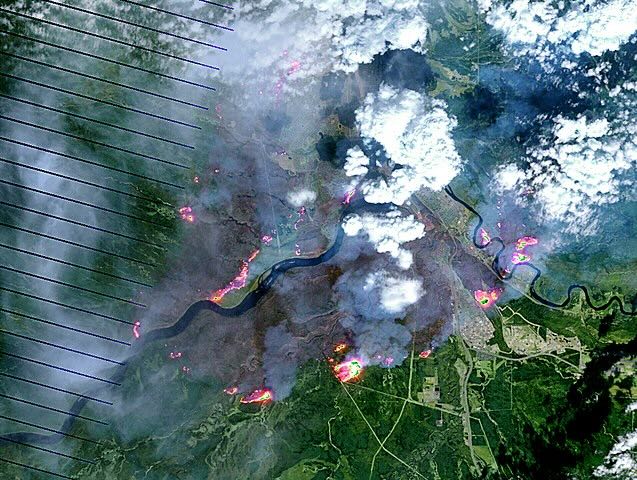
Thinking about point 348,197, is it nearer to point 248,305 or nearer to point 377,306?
point 377,306

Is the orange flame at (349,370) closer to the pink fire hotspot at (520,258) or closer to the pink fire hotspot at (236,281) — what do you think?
the pink fire hotspot at (236,281)

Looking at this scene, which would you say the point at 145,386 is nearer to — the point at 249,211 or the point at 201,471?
the point at 201,471

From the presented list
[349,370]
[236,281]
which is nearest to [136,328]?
[236,281]

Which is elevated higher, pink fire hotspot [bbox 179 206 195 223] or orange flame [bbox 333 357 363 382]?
pink fire hotspot [bbox 179 206 195 223]

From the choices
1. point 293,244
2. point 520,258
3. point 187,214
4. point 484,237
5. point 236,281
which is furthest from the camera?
point 484,237

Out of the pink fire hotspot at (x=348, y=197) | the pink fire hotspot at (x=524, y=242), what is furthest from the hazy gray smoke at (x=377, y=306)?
the pink fire hotspot at (x=524, y=242)

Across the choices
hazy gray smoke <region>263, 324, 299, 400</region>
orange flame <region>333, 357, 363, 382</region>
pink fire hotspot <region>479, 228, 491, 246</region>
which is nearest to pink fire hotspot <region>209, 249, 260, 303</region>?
hazy gray smoke <region>263, 324, 299, 400</region>

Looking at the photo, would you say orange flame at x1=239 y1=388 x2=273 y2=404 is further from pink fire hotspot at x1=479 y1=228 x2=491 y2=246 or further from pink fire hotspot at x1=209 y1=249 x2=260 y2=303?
pink fire hotspot at x1=479 y1=228 x2=491 y2=246

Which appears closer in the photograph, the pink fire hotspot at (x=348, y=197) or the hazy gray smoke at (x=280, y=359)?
the hazy gray smoke at (x=280, y=359)

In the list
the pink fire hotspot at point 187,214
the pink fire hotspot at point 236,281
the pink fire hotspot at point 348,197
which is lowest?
the pink fire hotspot at point 236,281
